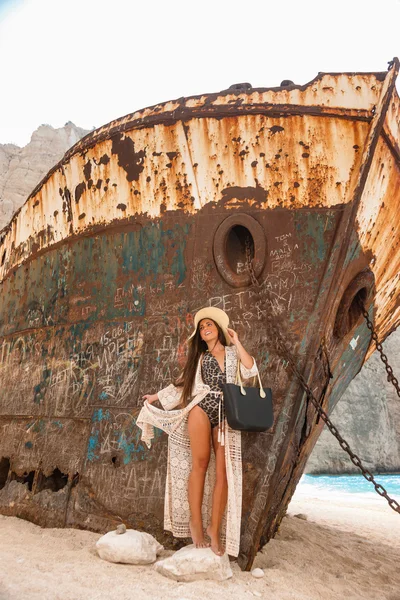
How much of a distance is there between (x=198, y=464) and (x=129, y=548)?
555 millimetres

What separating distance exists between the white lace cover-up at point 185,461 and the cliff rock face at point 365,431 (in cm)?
2723

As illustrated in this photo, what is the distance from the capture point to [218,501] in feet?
8.59

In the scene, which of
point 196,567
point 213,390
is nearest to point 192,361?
point 213,390

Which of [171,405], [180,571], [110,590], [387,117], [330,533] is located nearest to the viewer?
[110,590]

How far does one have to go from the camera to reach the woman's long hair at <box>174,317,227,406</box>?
2848 millimetres

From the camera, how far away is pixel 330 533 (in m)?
4.96

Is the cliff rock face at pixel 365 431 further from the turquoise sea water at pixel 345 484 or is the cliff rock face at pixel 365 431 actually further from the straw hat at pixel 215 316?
the straw hat at pixel 215 316

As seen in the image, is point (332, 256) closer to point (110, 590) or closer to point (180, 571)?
point (180, 571)

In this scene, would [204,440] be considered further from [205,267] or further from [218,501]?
[205,267]

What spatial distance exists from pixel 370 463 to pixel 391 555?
90.4 ft

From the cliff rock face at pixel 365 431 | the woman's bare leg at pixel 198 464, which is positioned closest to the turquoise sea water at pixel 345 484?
the cliff rock face at pixel 365 431

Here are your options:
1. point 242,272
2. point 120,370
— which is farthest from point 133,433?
point 242,272

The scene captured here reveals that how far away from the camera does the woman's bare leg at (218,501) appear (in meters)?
2.60

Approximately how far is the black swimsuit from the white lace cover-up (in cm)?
3
